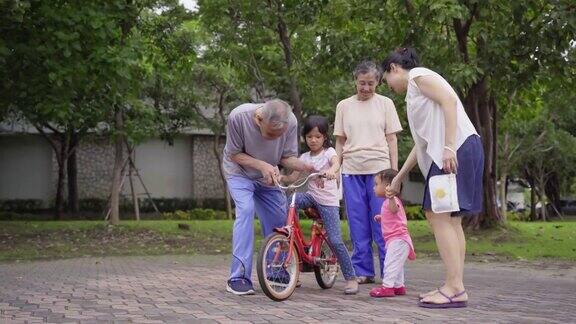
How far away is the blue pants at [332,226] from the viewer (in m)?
6.98

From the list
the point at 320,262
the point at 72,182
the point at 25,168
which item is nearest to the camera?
the point at 320,262

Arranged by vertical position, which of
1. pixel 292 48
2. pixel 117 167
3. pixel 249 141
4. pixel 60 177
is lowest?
pixel 249 141

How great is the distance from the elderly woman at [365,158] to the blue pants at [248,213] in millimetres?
805

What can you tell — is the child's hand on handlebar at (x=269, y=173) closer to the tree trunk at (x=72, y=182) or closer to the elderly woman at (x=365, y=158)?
the elderly woman at (x=365, y=158)

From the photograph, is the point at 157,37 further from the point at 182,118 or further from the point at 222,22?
the point at 182,118

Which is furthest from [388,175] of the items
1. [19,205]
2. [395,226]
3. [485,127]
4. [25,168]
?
[25,168]

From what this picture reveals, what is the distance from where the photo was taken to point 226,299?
6.27 metres

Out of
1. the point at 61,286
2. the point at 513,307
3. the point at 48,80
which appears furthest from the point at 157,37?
the point at 513,307

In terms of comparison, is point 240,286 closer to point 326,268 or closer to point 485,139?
point 326,268

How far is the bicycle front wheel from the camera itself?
6.01 meters

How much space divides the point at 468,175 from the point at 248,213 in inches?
74.6

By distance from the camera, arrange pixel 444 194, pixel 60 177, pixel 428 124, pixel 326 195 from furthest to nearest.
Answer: pixel 60 177 → pixel 326 195 → pixel 428 124 → pixel 444 194

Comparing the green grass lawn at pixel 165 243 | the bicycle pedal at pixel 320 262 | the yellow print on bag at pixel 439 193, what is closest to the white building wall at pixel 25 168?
the green grass lawn at pixel 165 243

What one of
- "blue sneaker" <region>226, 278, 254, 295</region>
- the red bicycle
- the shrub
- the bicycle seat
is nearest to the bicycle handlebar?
the red bicycle
